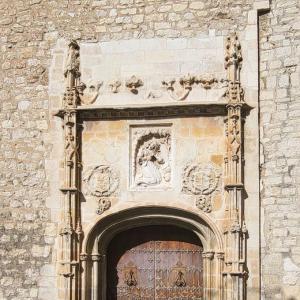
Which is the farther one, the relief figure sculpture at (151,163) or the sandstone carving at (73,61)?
the sandstone carving at (73,61)

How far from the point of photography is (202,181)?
9.35m

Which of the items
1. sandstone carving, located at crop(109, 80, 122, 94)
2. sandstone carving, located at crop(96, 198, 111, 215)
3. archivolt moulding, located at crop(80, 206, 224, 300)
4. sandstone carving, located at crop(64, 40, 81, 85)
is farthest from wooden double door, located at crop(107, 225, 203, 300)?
sandstone carving, located at crop(64, 40, 81, 85)

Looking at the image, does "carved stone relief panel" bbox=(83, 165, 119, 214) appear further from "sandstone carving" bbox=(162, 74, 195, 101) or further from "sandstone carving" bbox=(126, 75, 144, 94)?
"sandstone carving" bbox=(162, 74, 195, 101)

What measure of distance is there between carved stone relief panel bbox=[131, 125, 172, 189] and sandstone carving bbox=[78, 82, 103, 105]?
2.10ft

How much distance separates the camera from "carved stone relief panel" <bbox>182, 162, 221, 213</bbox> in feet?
30.6

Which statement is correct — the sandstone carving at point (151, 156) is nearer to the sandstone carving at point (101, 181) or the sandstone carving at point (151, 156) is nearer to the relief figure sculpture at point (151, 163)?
the relief figure sculpture at point (151, 163)

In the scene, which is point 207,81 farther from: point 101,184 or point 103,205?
point 103,205

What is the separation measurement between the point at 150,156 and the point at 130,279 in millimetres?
1584

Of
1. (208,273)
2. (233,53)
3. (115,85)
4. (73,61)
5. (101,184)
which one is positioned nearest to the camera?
(208,273)

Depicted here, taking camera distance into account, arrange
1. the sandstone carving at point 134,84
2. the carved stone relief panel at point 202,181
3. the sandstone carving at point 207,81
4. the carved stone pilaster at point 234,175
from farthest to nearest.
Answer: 1. the sandstone carving at point 134,84
2. the sandstone carving at point 207,81
3. the carved stone relief panel at point 202,181
4. the carved stone pilaster at point 234,175

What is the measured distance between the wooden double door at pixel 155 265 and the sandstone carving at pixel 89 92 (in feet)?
5.79

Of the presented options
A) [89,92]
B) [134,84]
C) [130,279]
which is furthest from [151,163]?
[130,279]

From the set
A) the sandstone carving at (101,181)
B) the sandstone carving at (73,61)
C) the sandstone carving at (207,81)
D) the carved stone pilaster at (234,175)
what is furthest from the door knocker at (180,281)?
the sandstone carving at (73,61)

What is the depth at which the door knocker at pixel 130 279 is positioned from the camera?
9617 mm
